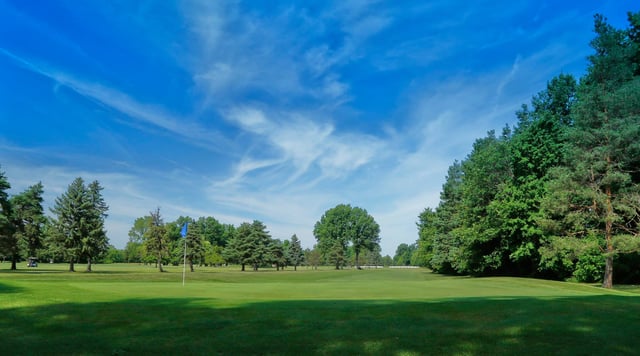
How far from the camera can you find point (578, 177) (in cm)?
3247

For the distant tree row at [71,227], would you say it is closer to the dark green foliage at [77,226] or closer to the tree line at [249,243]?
the dark green foliage at [77,226]

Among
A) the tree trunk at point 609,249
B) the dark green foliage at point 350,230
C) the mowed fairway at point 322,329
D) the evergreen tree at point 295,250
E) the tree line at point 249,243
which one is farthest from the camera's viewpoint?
the dark green foliage at point 350,230

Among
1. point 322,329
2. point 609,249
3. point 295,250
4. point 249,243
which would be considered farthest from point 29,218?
point 609,249

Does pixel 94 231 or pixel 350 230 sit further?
pixel 350 230

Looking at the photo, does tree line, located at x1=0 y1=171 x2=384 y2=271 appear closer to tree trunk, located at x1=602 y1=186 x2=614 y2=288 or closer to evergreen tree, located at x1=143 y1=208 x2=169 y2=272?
evergreen tree, located at x1=143 y1=208 x2=169 y2=272

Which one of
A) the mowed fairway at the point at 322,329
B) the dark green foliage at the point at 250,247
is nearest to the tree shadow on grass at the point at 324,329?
the mowed fairway at the point at 322,329

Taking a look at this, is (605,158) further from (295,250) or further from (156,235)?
(295,250)

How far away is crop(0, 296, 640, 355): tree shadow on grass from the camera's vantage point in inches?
306

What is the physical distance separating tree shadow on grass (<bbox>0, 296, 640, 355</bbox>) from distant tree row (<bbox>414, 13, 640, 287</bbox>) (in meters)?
22.5

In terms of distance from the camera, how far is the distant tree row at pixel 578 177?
31.2 m

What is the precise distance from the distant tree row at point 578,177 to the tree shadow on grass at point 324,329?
22.5 m

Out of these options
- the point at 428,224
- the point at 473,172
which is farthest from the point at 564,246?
the point at 428,224

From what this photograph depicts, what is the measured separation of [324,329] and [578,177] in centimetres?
3093

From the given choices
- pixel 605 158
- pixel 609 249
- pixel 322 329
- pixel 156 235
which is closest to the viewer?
pixel 322 329
